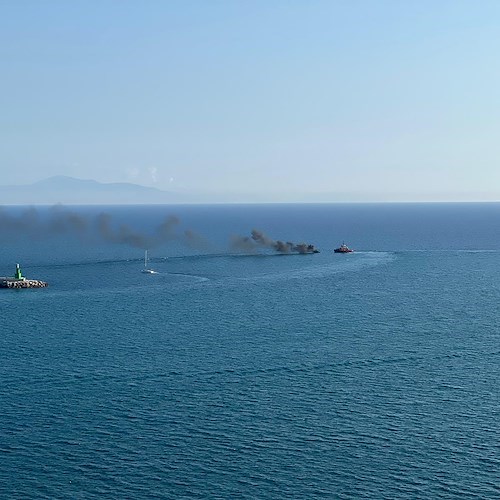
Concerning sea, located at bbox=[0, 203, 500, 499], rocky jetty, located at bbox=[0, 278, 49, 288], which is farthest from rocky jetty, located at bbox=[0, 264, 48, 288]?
sea, located at bbox=[0, 203, 500, 499]

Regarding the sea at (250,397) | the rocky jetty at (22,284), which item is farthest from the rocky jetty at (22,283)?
the sea at (250,397)

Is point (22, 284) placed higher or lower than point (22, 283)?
lower

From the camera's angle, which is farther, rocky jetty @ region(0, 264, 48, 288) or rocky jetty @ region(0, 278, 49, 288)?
rocky jetty @ region(0, 264, 48, 288)

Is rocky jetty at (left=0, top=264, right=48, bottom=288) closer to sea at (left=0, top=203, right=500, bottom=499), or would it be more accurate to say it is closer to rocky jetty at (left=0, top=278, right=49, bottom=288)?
rocky jetty at (left=0, top=278, right=49, bottom=288)

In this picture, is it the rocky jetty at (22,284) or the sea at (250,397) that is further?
the rocky jetty at (22,284)

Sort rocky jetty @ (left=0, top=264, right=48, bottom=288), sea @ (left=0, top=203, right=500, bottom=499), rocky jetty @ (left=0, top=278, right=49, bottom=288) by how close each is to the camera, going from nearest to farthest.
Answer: sea @ (left=0, top=203, right=500, bottom=499)
rocky jetty @ (left=0, top=278, right=49, bottom=288)
rocky jetty @ (left=0, top=264, right=48, bottom=288)

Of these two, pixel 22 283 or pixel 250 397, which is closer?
pixel 250 397

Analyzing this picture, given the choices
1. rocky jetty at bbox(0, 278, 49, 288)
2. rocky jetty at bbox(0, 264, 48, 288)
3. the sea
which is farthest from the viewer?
rocky jetty at bbox(0, 264, 48, 288)

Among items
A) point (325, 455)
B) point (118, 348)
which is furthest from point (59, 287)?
point (325, 455)

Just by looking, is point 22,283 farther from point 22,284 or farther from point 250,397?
point 250,397

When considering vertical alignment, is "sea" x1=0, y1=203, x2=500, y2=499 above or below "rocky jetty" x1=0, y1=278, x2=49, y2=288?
below

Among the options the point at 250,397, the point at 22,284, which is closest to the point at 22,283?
the point at 22,284

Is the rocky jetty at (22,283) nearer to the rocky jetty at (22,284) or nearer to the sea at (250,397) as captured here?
the rocky jetty at (22,284)

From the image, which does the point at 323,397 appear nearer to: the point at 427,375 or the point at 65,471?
the point at 427,375
